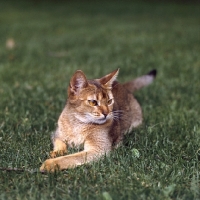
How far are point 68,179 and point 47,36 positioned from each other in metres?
8.42

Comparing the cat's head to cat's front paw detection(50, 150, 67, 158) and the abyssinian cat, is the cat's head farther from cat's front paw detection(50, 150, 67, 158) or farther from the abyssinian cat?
cat's front paw detection(50, 150, 67, 158)

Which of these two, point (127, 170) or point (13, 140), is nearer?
point (127, 170)

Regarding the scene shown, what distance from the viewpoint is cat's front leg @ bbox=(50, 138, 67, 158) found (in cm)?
420

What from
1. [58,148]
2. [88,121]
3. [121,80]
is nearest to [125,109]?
[88,121]

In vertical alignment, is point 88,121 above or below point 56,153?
above

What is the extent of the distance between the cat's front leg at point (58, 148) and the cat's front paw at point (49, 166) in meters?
0.31

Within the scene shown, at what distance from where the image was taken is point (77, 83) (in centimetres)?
443

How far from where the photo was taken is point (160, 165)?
12.9 feet

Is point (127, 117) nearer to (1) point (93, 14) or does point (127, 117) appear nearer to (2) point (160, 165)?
(2) point (160, 165)

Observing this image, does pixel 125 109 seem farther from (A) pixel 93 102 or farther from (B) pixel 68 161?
(B) pixel 68 161

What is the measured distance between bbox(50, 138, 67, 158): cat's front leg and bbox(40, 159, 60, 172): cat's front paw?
308mm

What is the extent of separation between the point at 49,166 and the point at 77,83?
890 millimetres

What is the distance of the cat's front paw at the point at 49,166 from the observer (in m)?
3.77

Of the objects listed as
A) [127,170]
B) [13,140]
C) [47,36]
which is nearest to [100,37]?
[47,36]
